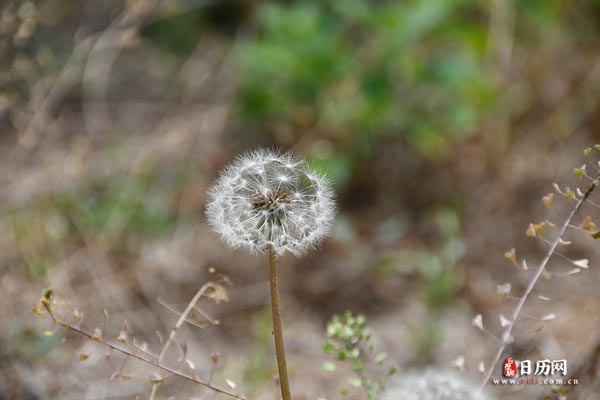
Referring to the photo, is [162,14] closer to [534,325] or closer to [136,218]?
[136,218]

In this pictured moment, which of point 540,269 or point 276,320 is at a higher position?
point 540,269

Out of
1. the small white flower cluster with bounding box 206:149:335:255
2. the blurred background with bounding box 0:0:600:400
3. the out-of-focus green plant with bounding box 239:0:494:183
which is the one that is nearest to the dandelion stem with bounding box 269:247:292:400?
the small white flower cluster with bounding box 206:149:335:255

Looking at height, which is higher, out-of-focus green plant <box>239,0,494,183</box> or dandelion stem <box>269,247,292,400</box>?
out-of-focus green plant <box>239,0,494,183</box>
